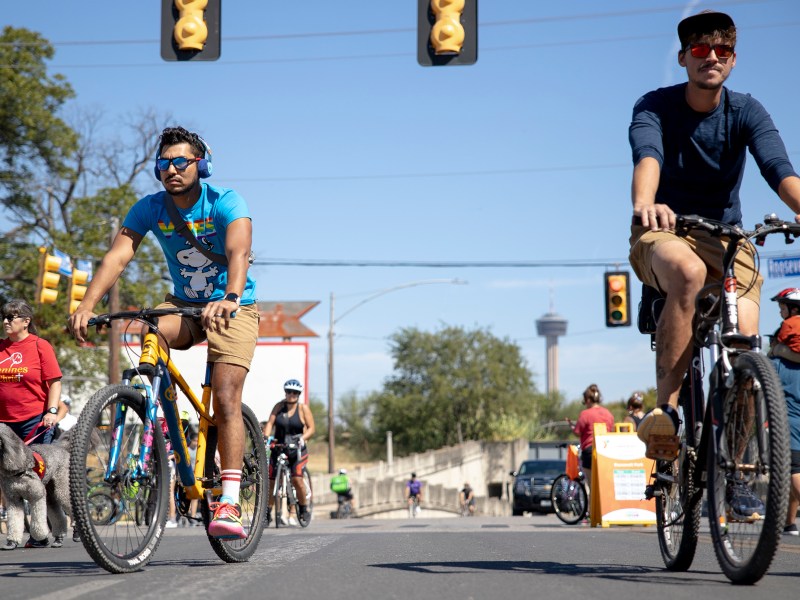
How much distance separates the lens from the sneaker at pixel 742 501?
4172mm

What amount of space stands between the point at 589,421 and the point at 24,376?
814 cm

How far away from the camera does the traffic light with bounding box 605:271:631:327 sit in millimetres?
24594

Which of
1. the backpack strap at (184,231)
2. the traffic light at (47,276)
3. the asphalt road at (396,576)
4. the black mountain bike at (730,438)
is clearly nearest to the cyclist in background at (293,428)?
the asphalt road at (396,576)

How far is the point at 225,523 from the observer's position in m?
5.45

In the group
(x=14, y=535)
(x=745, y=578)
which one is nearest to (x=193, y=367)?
(x=14, y=535)

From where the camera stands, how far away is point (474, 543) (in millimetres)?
8227

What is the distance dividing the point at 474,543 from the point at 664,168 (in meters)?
3.81

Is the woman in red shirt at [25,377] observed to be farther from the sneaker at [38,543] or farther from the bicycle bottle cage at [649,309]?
the bicycle bottle cage at [649,309]

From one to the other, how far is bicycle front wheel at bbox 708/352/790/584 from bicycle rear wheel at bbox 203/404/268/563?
241 cm

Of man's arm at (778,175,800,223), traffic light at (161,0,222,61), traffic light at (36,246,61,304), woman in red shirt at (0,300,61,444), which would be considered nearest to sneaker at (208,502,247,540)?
man's arm at (778,175,800,223)

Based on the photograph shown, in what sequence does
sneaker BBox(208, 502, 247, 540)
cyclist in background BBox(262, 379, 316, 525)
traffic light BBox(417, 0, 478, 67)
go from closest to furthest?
sneaker BBox(208, 502, 247, 540) → traffic light BBox(417, 0, 478, 67) → cyclist in background BBox(262, 379, 316, 525)

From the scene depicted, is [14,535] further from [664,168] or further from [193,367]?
[193,367]

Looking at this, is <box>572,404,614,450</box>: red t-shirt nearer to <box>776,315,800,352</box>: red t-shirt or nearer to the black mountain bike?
<box>776,315,800,352</box>: red t-shirt

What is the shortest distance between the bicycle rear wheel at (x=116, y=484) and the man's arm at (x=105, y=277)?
41 cm
